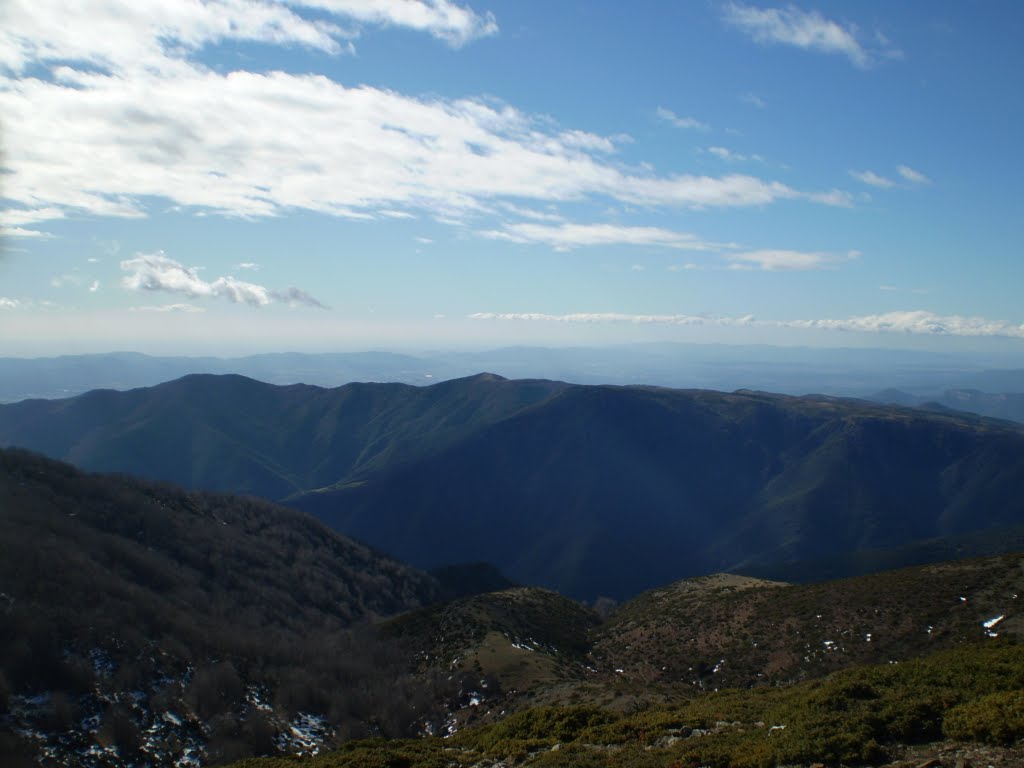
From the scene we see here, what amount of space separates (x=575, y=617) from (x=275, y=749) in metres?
28.1

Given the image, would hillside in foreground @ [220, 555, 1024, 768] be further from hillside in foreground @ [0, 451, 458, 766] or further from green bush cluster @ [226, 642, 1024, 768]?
hillside in foreground @ [0, 451, 458, 766]

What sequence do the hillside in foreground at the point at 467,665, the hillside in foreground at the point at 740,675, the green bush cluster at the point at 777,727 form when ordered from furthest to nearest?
the hillside in foreground at the point at 467,665 → the hillside in foreground at the point at 740,675 → the green bush cluster at the point at 777,727

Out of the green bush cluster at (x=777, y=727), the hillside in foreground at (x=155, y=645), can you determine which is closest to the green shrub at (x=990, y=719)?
the green bush cluster at (x=777, y=727)

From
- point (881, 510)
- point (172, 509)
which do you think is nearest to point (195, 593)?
point (172, 509)

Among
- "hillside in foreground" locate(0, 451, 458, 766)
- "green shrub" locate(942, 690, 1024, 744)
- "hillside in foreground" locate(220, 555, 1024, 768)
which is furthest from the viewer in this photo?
"hillside in foreground" locate(0, 451, 458, 766)

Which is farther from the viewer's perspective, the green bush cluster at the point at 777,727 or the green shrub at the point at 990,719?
the green bush cluster at the point at 777,727

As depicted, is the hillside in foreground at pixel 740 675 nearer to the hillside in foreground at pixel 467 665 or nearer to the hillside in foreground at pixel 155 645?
the hillside in foreground at pixel 467 665

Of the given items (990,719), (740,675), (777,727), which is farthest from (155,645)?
(990,719)

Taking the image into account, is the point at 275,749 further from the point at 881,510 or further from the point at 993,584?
the point at 881,510

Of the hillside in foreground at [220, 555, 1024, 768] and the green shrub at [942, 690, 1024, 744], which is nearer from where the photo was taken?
the green shrub at [942, 690, 1024, 744]

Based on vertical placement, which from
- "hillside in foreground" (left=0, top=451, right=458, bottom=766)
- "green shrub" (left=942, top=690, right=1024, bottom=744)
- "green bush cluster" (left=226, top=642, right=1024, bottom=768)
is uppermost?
"green shrub" (left=942, top=690, right=1024, bottom=744)

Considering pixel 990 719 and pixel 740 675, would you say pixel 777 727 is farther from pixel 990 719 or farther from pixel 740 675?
pixel 740 675

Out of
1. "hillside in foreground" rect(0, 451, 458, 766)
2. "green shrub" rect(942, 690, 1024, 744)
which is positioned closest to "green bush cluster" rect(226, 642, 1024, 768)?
"green shrub" rect(942, 690, 1024, 744)

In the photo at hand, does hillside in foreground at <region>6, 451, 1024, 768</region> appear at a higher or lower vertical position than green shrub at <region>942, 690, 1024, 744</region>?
lower
